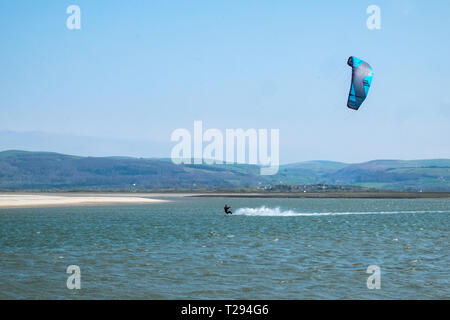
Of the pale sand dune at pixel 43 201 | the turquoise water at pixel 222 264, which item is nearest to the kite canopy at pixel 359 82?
the turquoise water at pixel 222 264

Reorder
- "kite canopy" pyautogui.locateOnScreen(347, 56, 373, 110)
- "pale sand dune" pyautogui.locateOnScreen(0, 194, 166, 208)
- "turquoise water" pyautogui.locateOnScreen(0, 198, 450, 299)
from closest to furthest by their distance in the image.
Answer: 1. "turquoise water" pyautogui.locateOnScreen(0, 198, 450, 299)
2. "kite canopy" pyautogui.locateOnScreen(347, 56, 373, 110)
3. "pale sand dune" pyautogui.locateOnScreen(0, 194, 166, 208)

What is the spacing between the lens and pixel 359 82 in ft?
161

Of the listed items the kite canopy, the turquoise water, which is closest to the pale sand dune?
the turquoise water

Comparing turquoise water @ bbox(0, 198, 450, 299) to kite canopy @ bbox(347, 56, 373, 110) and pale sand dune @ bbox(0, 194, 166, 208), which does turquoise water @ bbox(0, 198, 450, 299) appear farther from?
pale sand dune @ bbox(0, 194, 166, 208)

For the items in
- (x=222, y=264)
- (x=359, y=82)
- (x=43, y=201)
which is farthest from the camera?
(x=43, y=201)

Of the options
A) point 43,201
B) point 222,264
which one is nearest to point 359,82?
point 222,264

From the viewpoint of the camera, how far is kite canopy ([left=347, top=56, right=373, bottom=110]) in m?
49.1

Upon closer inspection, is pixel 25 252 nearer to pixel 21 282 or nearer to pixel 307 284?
pixel 21 282

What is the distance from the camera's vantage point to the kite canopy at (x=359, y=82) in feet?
161

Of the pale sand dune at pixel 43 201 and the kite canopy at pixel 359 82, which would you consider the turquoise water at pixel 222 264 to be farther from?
the pale sand dune at pixel 43 201

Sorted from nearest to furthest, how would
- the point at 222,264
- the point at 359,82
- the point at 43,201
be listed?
the point at 222,264 < the point at 359,82 < the point at 43,201

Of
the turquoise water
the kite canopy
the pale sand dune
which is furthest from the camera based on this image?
the pale sand dune

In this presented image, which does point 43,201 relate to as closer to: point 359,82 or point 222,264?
point 359,82
